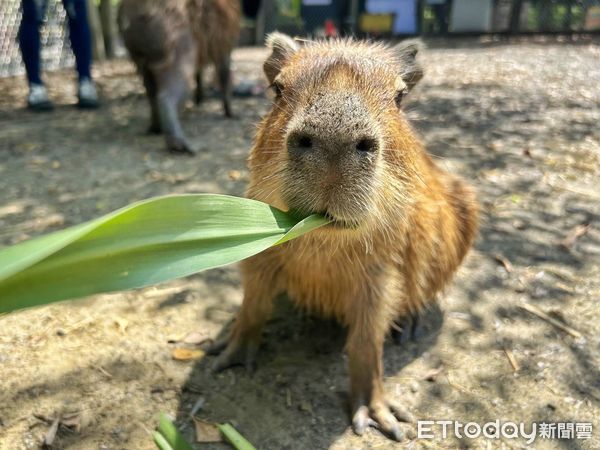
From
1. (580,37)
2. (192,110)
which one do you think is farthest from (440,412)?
(580,37)

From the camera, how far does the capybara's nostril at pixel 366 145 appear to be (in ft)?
4.90

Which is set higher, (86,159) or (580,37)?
(580,37)

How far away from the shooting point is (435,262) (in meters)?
2.46

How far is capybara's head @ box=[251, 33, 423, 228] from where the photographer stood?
4.86 ft

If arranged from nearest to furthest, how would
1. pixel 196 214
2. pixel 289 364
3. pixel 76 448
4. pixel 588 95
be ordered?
1. pixel 196 214
2. pixel 76 448
3. pixel 289 364
4. pixel 588 95

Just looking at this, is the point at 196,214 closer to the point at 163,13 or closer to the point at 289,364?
the point at 289,364

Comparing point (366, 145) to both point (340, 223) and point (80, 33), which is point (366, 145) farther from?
point (80, 33)

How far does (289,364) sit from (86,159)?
10.8 ft

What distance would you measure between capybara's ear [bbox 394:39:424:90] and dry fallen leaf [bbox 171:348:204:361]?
1558mm

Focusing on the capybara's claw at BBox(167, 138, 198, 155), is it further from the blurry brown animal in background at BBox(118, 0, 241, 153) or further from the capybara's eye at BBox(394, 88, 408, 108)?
the capybara's eye at BBox(394, 88, 408, 108)

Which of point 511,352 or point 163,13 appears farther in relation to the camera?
point 163,13

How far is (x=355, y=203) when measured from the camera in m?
1.55

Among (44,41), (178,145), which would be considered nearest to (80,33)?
(178,145)

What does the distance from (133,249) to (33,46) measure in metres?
5.87
